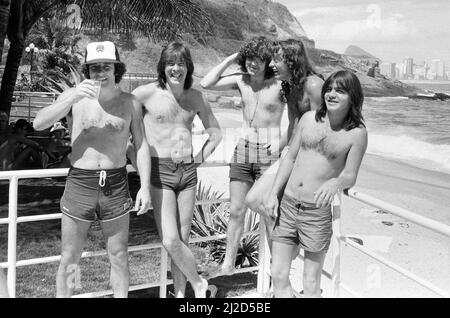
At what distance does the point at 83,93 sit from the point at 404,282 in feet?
16.0

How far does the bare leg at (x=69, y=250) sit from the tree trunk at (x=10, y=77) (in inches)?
369

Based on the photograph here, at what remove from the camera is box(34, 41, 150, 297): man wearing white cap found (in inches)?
109

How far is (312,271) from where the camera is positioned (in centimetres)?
284

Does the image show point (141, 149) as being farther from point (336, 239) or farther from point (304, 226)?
point (336, 239)

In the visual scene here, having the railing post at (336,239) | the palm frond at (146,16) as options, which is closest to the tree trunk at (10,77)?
the palm frond at (146,16)

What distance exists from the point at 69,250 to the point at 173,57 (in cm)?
126

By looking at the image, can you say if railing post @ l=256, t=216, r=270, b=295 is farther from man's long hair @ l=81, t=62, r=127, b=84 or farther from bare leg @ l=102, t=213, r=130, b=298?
man's long hair @ l=81, t=62, r=127, b=84

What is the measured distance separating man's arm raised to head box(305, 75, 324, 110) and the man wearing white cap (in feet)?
3.58

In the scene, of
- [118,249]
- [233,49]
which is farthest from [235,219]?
[233,49]

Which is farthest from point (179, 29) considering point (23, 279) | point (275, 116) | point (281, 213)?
point (281, 213)

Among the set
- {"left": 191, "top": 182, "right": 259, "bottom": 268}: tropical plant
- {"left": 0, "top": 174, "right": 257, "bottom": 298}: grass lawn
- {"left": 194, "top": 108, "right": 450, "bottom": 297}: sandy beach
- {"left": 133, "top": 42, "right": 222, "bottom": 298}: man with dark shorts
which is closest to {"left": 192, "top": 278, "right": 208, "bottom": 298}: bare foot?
{"left": 133, "top": 42, "right": 222, "bottom": 298}: man with dark shorts

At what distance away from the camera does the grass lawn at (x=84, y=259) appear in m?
5.41

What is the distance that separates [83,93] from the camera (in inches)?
101
